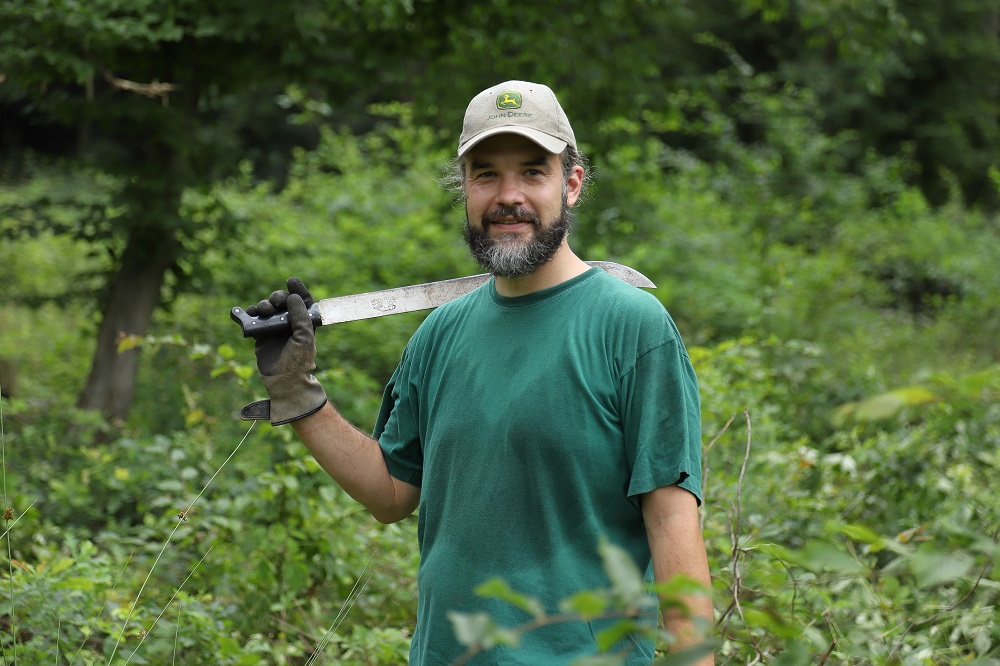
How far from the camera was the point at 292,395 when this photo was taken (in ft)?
7.63

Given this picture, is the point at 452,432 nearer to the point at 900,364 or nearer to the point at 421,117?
the point at 421,117

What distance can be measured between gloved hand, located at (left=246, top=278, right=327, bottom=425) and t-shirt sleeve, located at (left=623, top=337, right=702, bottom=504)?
0.75 m

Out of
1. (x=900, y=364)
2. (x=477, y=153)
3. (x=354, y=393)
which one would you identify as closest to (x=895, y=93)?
(x=900, y=364)

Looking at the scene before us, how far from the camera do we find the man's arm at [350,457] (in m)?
2.35

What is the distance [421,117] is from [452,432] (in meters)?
5.30

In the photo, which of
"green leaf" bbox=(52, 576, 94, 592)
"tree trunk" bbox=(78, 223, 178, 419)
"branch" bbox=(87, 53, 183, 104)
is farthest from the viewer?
"tree trunk" bbox=(78, 223, 178, 419)

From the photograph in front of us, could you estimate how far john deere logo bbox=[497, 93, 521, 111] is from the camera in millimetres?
2182

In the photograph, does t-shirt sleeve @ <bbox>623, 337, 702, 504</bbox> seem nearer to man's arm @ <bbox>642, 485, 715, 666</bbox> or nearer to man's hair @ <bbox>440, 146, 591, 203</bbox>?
man's arm @ <bbox>642, 485, 715, 666</bbox>

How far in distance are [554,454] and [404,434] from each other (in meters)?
0.50

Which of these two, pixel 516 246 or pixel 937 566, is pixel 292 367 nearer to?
pixel 516 246

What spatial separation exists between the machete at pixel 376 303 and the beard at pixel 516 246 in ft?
0.68

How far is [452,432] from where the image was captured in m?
2.13

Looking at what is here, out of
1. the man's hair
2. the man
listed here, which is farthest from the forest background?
the man's hair

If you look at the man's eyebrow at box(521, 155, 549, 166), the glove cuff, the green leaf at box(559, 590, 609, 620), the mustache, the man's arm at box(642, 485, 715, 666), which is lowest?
the man's arm at box(642, 485, 715, 666)
